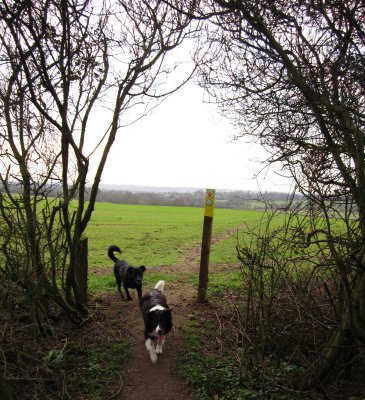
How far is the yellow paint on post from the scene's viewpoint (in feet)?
24.1

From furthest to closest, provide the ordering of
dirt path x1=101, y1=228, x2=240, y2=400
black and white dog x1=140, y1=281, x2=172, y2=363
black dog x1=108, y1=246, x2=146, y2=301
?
black dog x1=108, y1=246, x2=146, y2=301, black and white dog x1=140, y1=281, x2=172, y2=363, dirt path x1=101, y1=228, x2=240, y2=400

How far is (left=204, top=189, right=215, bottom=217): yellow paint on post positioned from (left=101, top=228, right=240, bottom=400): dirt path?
1.67 metres

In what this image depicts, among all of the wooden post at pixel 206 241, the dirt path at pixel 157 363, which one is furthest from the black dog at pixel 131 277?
the wooden post at pixel 206 241

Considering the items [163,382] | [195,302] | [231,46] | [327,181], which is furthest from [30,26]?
[195,302]

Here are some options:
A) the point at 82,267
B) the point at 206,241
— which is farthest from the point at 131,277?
the point at 206,241

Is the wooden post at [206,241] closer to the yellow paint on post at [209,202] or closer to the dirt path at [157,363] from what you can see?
the yellow paint on post at [209,202]

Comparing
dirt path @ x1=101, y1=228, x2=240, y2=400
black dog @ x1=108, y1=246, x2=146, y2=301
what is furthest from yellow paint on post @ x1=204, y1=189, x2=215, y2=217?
black dog @ x1=108, y1=246, x2=146, y2=301

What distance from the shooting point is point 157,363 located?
16.4 feet

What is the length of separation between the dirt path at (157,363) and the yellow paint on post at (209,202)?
1.67 m

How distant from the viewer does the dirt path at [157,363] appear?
14.0 feet

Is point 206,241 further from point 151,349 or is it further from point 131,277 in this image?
point 151,349

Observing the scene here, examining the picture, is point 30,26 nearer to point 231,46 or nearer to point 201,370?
point 231,46

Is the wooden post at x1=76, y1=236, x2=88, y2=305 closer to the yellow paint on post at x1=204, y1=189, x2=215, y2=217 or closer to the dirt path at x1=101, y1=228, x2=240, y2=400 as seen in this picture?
the dirt path at x1=101, y1=228, x2=240, y2=400

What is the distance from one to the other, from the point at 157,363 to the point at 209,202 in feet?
11.6
